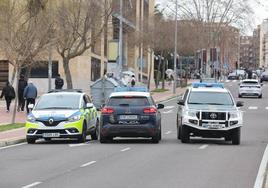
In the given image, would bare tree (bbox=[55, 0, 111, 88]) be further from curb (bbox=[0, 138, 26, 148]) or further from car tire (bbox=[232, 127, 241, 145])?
car tire (bbox=[232, 127, 241, 145])

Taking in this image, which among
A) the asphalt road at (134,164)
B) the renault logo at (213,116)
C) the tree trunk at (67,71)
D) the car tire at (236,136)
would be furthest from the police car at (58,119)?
the tree trunk at (67,71)

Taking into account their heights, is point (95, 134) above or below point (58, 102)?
below

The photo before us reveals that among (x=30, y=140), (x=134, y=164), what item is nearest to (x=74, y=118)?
(x=30, y=140)

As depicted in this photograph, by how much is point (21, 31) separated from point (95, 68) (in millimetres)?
40778

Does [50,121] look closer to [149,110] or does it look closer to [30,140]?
[30,140]

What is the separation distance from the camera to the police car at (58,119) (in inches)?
898

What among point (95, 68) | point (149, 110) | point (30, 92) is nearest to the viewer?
point (149, 110)

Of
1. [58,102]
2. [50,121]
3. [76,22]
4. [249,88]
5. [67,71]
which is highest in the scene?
[76,22]

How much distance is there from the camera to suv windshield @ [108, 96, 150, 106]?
22859mm

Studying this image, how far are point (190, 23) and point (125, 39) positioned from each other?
953 inches

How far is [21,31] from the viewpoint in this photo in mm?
31047

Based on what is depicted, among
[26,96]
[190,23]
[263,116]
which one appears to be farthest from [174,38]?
[26,96]

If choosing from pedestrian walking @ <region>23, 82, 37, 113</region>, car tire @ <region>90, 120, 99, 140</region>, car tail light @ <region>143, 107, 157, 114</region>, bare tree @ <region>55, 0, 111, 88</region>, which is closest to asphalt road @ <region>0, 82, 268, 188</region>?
car tail light @ <region>143, 107, 157, 114</region>

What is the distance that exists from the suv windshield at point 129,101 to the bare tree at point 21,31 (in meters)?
7.16
